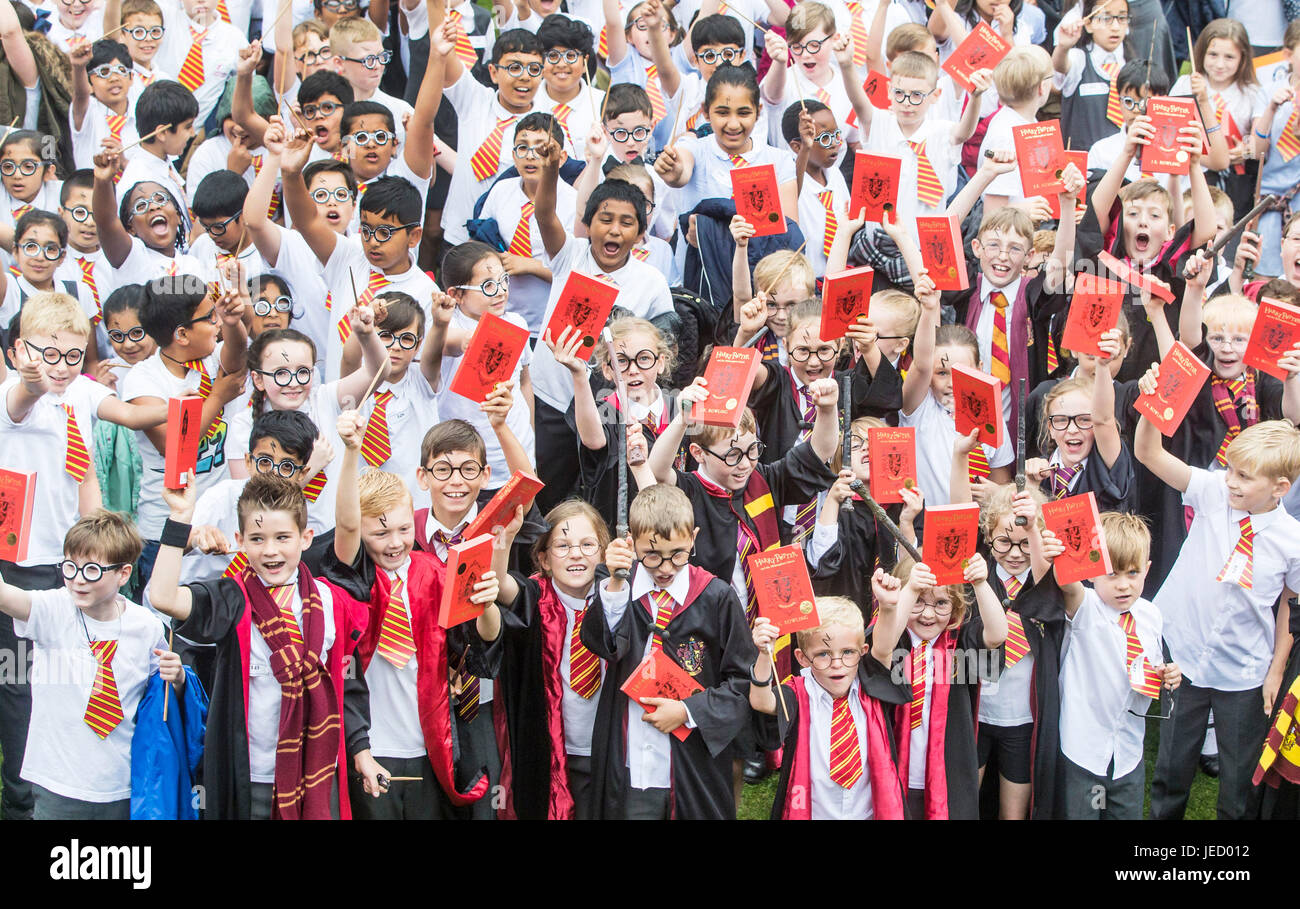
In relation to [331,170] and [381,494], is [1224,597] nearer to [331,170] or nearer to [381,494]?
[381,494]

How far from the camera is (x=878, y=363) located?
6445 millimetres

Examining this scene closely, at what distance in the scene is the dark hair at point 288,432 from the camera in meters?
5.62

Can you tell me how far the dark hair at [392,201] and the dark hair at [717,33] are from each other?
2.21m

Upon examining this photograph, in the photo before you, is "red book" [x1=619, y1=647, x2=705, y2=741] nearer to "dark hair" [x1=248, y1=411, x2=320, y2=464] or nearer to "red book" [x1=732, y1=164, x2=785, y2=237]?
"dark hair" [x1=248, y1=411, x2=320, y2=464]

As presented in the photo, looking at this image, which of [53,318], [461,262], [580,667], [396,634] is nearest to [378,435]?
[461,262]

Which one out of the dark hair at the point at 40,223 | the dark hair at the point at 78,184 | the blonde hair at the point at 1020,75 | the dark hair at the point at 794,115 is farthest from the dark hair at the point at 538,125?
the blonde hair at the point at 1020,75

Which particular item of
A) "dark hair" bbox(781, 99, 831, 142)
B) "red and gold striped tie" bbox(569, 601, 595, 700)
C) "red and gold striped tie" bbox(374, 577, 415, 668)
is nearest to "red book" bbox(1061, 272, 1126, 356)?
"dark hair" bbox(781, 99, 831, 142)

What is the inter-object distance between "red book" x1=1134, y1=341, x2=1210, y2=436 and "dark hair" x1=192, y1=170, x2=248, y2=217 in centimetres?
412

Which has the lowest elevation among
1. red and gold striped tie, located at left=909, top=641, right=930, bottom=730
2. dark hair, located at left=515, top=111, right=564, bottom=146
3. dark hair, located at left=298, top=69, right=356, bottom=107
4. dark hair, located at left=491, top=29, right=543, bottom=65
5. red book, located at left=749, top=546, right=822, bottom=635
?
red and gold striped tie, located at left=909, top=641, right=930, bottom=730

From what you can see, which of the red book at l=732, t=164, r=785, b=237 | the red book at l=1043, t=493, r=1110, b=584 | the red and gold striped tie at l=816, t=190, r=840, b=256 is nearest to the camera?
the red book at l=1043, t=493, r=1110, b=584

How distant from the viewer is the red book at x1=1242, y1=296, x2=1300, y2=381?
5.83 meters

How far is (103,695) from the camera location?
16.6 feet

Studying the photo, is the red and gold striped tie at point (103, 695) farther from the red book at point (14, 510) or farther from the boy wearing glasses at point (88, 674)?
the red book at point (14, 510)

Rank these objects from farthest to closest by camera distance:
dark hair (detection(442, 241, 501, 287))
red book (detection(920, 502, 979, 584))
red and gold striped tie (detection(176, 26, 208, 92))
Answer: red and gold striped tie (detection(176, 26, 208, 92)), dark hair (detection(442, 241, 501, 287)), red book (detection(920, 502, 979, 584))
